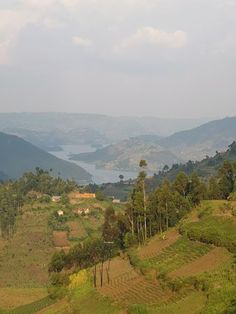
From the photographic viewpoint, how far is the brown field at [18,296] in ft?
125

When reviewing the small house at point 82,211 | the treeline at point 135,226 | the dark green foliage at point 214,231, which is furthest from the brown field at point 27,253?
the dark green foliage at point 214,231

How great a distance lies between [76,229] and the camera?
7119 centimetres

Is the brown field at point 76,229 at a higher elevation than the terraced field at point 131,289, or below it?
below

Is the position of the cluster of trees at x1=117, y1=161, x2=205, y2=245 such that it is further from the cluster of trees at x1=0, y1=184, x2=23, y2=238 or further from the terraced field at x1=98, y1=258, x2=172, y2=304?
the cluster of trees at x1=0, y1=184, x2=23, y2=238

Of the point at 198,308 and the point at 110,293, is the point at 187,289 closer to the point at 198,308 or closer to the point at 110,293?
the point at 198,308

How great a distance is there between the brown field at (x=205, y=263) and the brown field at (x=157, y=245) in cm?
515

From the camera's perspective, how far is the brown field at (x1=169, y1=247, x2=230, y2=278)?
2821 centimetres

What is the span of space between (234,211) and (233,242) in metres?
7.46

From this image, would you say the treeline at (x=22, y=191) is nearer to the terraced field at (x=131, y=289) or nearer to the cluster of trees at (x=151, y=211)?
the cluster of trees at (x=151, y=211)

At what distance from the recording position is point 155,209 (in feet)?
146

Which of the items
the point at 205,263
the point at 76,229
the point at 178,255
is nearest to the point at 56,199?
the point at 76,229

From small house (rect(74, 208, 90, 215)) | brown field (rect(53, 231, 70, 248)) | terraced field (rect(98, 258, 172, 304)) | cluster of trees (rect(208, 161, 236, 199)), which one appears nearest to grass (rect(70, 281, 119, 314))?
terraced field (rect(98, 258, 172, 304))

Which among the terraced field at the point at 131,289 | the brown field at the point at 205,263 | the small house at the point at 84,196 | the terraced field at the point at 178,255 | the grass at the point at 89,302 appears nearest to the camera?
the terraced field at the point at 131,289

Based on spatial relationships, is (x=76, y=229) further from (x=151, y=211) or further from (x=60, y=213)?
(x=151, y=211)
